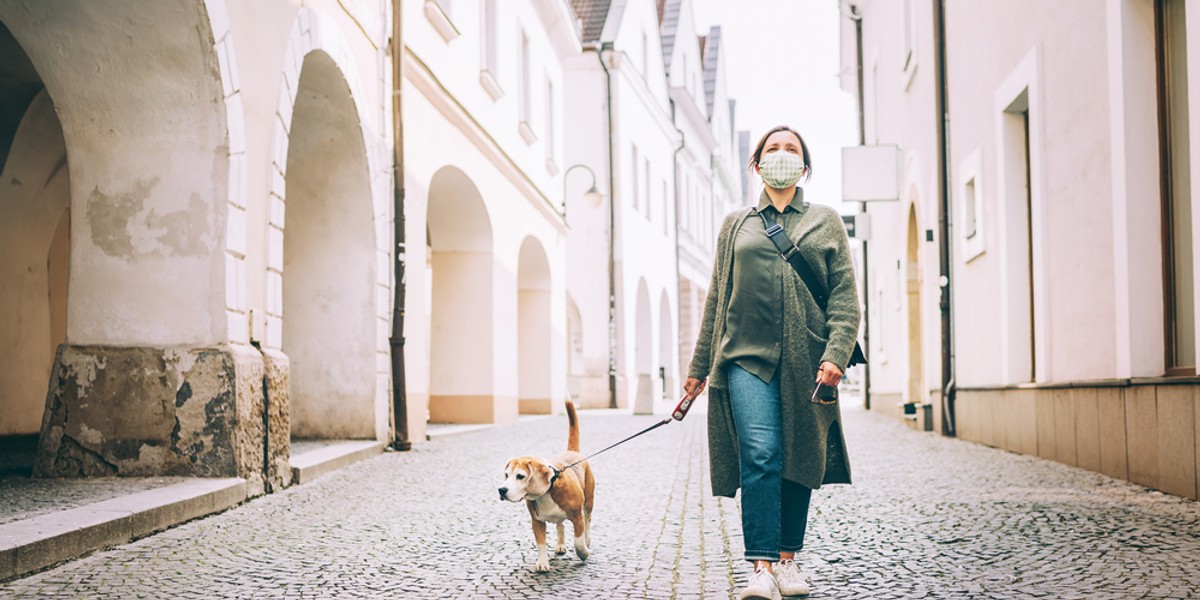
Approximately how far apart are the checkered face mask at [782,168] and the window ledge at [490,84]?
11160mm

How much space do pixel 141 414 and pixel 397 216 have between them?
4.77m

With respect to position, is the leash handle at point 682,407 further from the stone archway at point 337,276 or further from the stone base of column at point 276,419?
the stone archway at point 337,276

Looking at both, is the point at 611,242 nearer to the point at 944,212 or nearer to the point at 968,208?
the point at 944,212

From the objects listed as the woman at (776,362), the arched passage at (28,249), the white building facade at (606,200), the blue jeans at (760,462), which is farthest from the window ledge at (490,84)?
the blue jeans at (760,462)

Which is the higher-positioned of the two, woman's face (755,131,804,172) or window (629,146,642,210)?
window (629,146,642,210)

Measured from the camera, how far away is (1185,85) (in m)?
7.33

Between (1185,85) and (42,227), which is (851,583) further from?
(42,227)

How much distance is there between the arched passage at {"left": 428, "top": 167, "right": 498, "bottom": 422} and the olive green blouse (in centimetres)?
1175

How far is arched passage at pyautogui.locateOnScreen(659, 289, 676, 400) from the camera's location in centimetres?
3380

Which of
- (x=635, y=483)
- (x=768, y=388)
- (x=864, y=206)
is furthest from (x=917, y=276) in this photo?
(x=768, y=388)

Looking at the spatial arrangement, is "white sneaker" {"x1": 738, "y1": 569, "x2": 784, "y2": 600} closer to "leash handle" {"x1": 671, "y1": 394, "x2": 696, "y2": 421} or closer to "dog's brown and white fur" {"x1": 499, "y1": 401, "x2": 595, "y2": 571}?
"leash handle" {"x1": 671, "y1": 394, "x2": 696, "y2": 421}

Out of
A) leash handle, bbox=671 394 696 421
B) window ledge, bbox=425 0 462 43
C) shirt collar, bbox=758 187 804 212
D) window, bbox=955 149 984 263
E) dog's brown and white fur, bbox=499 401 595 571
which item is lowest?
dog's brown and white fur, bbox=499 401 595 571

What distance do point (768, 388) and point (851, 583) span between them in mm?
901

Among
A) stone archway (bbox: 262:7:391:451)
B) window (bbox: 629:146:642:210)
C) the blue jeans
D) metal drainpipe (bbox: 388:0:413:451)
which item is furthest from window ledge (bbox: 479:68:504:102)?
window (bbox: 629:146:642:210)
